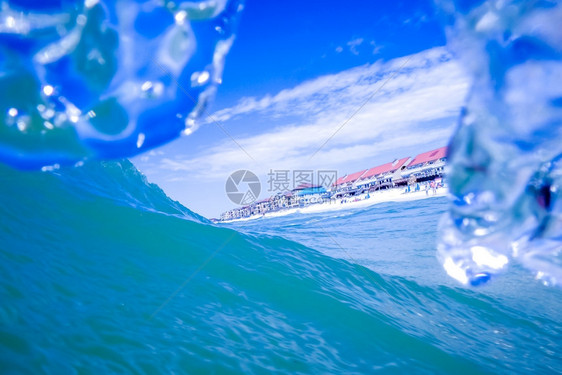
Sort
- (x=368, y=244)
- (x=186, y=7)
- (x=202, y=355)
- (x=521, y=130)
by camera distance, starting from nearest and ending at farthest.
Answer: (x=521, y=130), (x=186, y=7), (x=202, y=355), (x=368, y=244)

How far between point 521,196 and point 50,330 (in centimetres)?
464

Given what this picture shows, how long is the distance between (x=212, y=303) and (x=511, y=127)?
4.49 m

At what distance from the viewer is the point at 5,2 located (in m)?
2.18

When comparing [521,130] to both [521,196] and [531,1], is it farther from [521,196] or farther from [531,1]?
[531,1]

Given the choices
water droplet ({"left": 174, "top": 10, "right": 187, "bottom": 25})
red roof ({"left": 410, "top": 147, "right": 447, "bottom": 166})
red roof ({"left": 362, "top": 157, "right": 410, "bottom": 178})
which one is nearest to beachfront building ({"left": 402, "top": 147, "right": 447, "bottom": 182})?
red roof ({"left": 410, "top": 147, "right": 447, "bottom": 166})

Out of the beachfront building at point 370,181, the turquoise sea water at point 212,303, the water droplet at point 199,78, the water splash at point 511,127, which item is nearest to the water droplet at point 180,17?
the water droplet at point 199,78

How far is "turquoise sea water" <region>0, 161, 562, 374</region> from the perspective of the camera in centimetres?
297

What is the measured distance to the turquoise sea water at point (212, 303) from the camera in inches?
117

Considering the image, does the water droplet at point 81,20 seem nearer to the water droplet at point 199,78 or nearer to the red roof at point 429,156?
the water droplet at point 199,78

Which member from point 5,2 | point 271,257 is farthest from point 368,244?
point 5,2

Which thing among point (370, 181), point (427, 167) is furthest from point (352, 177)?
point (427, 167)

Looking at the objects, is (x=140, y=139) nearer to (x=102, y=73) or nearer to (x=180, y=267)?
(x=102, y=73)

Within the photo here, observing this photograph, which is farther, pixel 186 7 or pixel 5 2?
pixel 186 7

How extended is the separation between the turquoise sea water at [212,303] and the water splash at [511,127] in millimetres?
2440
